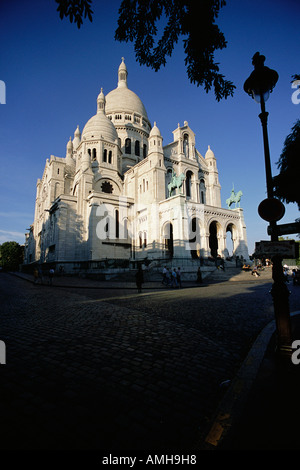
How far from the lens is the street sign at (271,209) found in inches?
137

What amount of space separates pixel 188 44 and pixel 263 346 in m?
5.19

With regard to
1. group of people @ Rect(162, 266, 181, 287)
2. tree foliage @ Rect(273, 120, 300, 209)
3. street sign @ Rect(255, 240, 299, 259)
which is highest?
tree foliage @ Rect(273, 120, 300, 209)

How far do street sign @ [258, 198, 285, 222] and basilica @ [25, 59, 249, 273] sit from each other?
67.5ft

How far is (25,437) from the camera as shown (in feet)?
5.61

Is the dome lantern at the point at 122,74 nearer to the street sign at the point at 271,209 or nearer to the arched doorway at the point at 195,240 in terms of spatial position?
the arched doorway at the point at 195,240

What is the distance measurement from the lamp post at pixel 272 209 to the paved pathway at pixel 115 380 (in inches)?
30.5

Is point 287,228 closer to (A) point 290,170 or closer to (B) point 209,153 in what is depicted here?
(A) point 290,170

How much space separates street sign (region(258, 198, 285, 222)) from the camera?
3.47 meters

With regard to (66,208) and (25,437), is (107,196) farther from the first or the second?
(25,437)

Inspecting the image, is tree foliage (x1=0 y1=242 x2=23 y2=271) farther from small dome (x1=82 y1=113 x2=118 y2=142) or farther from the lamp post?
the lamp post

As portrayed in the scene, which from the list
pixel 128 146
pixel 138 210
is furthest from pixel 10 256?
pixel 138 210

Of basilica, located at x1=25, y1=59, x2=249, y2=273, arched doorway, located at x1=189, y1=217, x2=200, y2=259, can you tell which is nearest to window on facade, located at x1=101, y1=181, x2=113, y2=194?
basilica, located at x1=25, y1=59, x2=249, y2=273

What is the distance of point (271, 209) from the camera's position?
11.6ft
